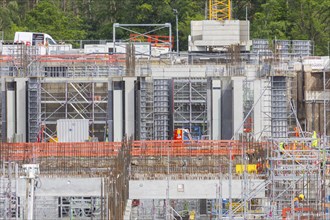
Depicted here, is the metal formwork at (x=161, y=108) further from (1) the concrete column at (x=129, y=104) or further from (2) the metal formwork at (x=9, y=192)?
(2) the metal formwork at (x=9, y=192)

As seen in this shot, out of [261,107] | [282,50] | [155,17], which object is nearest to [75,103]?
[261,107]

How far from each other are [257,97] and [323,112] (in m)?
8.03

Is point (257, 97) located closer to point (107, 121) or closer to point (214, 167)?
point (107, 121)

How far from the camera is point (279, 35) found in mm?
97125

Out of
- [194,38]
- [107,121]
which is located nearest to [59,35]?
[194,38]

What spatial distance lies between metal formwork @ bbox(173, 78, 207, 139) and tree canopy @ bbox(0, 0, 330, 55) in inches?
876

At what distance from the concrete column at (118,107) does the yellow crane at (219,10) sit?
48.8 ft

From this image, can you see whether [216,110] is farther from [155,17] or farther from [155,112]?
[155,17]

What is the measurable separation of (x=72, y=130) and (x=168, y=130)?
15.7 feet

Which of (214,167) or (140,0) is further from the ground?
(140,0)

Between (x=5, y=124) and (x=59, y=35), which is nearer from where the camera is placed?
(x=5, y=124)

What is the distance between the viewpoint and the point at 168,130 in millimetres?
70812

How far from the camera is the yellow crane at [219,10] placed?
8481cm

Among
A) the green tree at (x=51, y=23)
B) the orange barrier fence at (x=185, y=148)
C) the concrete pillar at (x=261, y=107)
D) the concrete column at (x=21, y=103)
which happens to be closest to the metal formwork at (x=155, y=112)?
the concrete pillar at (x=261, y=107)
